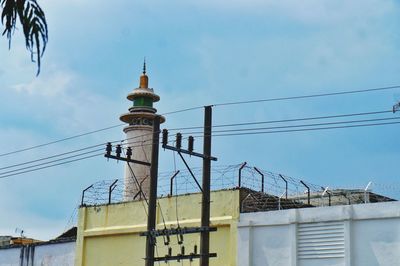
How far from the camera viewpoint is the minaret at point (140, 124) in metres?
36.9

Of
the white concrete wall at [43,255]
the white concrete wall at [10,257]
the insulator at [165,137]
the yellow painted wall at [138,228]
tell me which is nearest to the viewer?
the insulator at [165,137]

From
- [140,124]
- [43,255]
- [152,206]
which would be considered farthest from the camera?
[140,124]

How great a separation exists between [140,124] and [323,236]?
52.2 ft

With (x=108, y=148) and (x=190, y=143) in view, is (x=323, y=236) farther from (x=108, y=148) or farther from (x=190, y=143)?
(x=108, y=148)

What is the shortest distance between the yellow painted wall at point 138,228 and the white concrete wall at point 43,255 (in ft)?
2.91

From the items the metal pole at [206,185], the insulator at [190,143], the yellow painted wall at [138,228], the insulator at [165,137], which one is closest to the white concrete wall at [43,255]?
Answer: the yellow painted wall at [138,228]

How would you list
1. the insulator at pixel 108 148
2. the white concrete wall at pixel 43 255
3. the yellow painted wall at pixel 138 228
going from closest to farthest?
the yellow painted wall at pixel 138 228, the insulator at pixel 108 148, the white concrete wall at pixel 43 255

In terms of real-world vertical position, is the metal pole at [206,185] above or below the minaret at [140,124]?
below

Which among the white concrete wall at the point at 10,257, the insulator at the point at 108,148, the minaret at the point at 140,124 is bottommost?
the white concrete wall at the point at 10,257

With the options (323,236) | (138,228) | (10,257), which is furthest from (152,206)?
(10,257)

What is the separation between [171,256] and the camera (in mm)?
25734

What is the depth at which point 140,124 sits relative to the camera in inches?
1490

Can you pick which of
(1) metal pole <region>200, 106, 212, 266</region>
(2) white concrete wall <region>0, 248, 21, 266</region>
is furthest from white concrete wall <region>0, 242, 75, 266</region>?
(1) metal pole <region>200, 106, 212, 266</region>

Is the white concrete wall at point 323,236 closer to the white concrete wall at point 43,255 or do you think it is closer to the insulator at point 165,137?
the insulator at point 165,137
